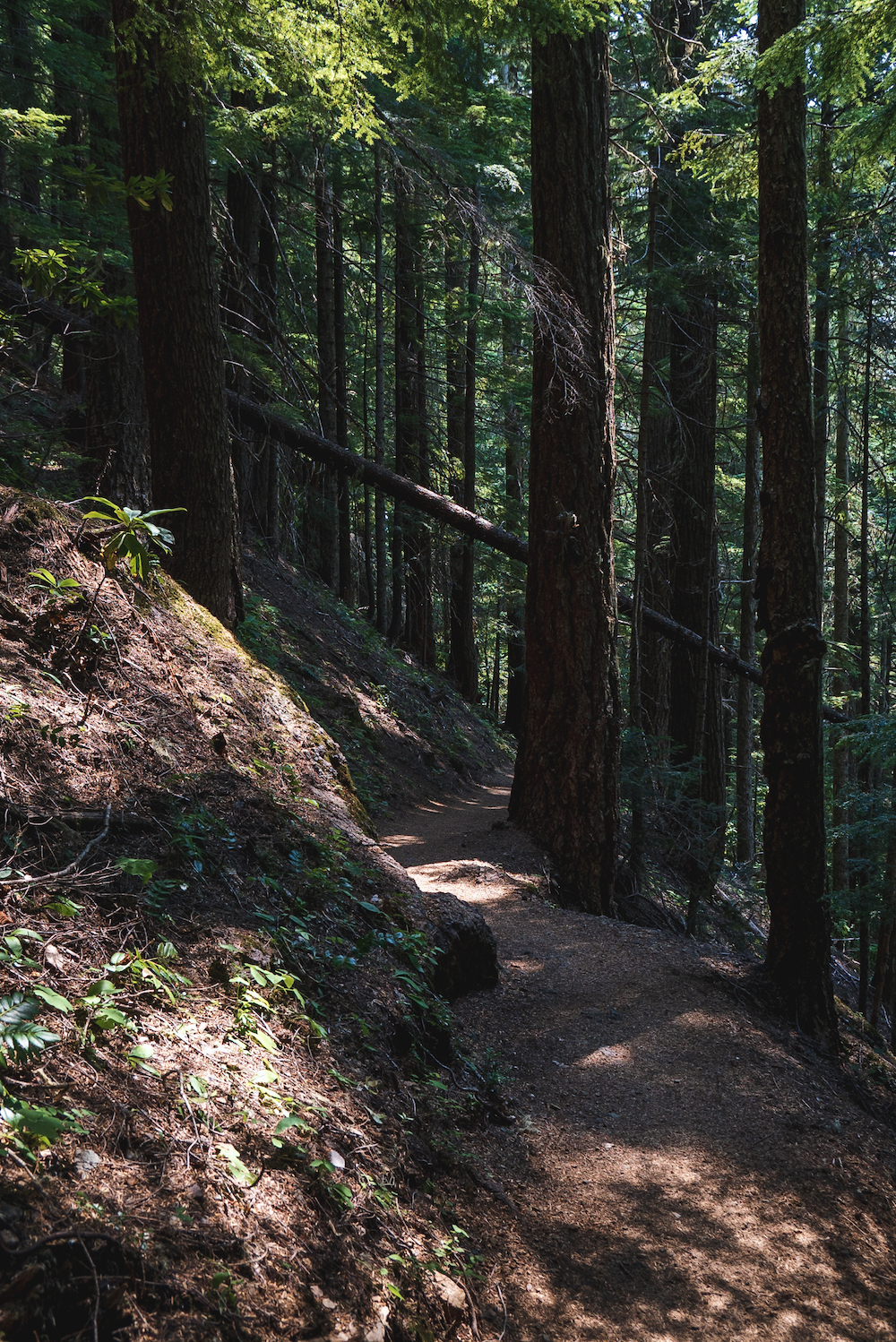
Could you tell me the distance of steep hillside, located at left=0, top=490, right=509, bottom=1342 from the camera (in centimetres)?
192

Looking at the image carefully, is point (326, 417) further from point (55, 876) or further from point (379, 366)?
point (55, 876)

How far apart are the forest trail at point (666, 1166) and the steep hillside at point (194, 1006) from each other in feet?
1.10

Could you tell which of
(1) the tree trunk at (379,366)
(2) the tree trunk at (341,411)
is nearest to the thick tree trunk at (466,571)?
(1) the tree trunk at (379,366)

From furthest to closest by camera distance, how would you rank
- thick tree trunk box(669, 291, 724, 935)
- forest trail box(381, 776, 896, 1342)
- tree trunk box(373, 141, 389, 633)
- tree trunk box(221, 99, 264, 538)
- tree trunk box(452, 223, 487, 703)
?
1. tree trunk box(452, 223, 487, 703)
2. tree trunk box(373, 141, 389, 633)
3. thick tree trunk box(669, 291, 724, 935)
4. tree trunk box(221, 99, 264, 538)
5. forest trail box(381, 776, 896, 1342)

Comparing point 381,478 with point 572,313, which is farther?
point 381,478

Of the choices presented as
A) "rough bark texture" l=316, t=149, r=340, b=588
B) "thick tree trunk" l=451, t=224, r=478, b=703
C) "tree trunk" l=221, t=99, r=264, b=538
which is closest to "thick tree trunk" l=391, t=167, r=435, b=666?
"thick tree trunk" l=451, t=224, r=478, b=703

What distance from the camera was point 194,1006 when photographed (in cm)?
277

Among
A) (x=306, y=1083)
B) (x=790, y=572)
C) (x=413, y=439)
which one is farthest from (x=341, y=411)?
(x=306, y=1083)

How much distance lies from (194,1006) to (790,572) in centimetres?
485

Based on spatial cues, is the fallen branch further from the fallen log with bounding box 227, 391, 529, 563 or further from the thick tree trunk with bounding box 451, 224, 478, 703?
the thick tree trunk with bounding box 451, 224, 478, 703

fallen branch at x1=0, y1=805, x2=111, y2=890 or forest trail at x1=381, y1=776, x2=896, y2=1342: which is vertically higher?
fallen branch at x1=0, y1=805, x2=111, y2=890

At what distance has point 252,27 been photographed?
516 centimetres

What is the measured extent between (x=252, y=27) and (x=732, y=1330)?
714 centimetres

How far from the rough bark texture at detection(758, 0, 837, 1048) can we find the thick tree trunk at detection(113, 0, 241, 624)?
410 centimetres
